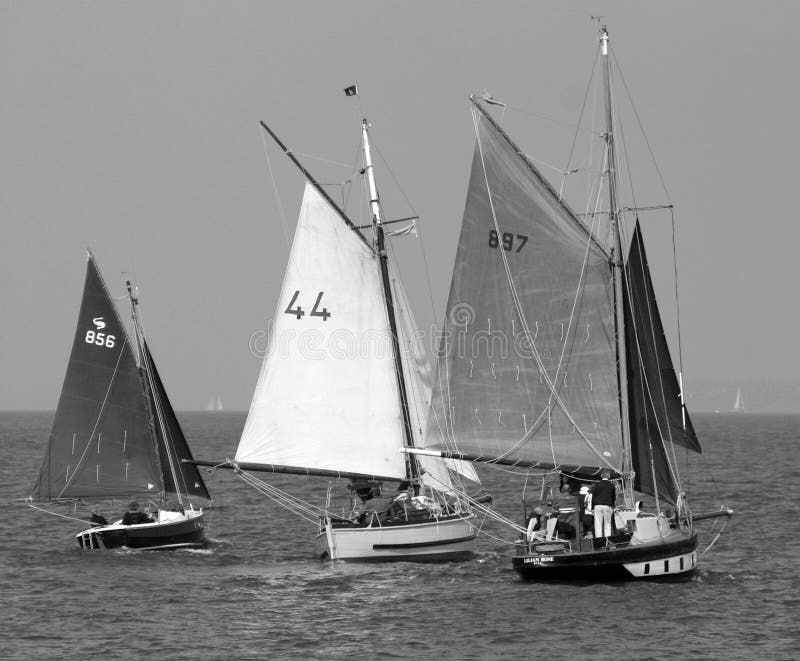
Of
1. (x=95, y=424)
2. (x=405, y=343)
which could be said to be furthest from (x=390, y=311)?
(x=95, y=424)

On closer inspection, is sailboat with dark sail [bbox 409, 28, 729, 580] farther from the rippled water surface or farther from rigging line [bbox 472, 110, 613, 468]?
the rippled water surface

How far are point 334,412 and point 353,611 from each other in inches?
469

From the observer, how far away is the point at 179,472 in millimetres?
55344

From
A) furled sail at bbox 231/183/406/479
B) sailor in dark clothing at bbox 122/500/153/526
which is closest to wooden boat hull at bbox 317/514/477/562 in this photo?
furled sail at bbox 231/183/406/479

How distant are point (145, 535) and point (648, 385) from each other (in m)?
19.5

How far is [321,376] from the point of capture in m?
50.6

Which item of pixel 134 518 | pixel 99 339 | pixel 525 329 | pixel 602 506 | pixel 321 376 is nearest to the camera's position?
pixel 602 506

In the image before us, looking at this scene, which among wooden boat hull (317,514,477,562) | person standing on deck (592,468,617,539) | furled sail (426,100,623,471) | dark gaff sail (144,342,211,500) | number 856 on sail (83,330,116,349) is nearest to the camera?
person standing on deck (592,468,617,539)

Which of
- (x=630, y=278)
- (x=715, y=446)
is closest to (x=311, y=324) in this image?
(x=630, y=278)

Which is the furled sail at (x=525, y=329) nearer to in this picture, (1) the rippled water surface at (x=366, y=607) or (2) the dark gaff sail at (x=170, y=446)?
(1) the rippled water surface at (x=366, y=607)

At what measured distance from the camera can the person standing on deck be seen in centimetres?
4154

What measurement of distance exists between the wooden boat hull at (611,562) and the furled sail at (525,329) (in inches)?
127

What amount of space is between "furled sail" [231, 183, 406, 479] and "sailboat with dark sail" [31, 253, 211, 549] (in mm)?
6087

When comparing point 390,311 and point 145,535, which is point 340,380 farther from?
point 145,535
